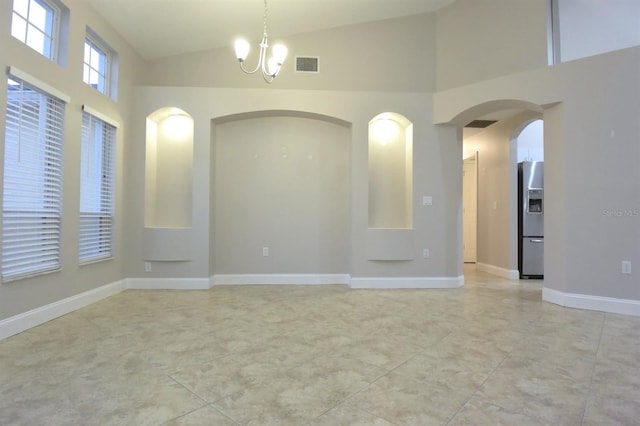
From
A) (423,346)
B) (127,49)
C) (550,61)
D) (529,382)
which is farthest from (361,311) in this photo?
(127,49)

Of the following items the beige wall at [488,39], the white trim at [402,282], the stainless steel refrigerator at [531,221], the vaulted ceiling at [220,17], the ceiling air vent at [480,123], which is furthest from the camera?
the ceiling air vent at [480,123]

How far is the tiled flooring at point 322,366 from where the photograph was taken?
1688 millimetres

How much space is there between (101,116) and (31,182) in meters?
1.25

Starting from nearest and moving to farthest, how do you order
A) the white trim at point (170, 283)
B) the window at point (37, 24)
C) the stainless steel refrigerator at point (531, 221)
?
1. the window at point (37, 24)
2. the white trim at point (170, 283)
3. the stainless steel refrigerator at point (531, 221)

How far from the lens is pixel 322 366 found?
2227 millimetres

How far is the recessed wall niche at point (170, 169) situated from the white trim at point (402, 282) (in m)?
2.60

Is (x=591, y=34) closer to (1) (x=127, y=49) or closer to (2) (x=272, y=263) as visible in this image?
(2) (x=272, y=263)

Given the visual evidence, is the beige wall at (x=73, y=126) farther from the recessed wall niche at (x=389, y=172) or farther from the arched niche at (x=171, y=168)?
the recessed wall niche at (x=389, y=172)

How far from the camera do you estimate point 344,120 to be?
15.8ft

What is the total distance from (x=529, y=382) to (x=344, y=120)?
12.3 feet

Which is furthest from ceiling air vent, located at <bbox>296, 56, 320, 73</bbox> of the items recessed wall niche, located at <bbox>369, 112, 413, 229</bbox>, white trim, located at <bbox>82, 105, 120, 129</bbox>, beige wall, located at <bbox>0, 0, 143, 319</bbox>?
white trim, located at <bbox>82, 105, 120, 129</bbox>

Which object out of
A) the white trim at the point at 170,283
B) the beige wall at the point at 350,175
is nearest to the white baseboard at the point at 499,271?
the beige wall at the point at 350,175

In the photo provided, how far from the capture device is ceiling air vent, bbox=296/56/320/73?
486 cm

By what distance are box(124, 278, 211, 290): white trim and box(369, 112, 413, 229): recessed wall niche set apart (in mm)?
2536
